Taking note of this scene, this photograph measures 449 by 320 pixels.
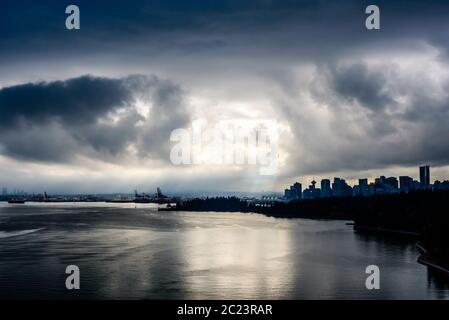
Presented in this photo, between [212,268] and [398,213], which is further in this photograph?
[398,213]

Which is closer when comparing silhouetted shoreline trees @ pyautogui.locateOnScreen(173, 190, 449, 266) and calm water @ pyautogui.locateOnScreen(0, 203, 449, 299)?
calm water @ pyautogui.locateOnScreen(0, 203, 449, 299)

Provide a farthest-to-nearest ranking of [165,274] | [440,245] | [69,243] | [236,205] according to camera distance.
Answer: [236,205]
[69,243]
[440,245]
[165,274]

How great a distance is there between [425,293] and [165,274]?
12.0m

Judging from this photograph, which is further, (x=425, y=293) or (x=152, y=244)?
(x=152, y=244)

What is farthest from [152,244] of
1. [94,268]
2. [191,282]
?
[191,282]

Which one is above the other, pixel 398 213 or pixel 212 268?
pixel 398 213

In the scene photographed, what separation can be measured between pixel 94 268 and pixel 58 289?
16.1 ft

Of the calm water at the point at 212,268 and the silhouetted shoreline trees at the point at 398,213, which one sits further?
the silhouetted shoreline trees at the point at 398,213

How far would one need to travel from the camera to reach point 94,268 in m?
25.3

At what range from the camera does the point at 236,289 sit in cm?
2052
